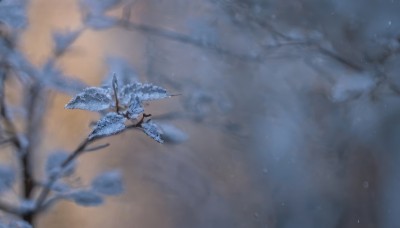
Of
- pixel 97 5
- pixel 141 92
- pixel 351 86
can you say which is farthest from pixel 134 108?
pixel 351 86

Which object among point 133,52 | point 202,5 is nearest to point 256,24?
point 202,5

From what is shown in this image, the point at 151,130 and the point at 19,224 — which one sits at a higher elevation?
the point at 151,130

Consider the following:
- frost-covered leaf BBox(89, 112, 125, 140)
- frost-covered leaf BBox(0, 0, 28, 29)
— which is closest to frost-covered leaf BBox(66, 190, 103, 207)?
frost-covered leaf BBox(89, 112, 125, 140)

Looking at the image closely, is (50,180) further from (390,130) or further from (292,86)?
(390,130)

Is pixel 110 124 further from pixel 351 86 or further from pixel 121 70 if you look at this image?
pixel 351 86

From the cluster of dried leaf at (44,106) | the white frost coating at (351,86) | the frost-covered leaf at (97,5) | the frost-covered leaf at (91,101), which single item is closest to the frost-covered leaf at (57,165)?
the cluster of dried leaf at (44,106)

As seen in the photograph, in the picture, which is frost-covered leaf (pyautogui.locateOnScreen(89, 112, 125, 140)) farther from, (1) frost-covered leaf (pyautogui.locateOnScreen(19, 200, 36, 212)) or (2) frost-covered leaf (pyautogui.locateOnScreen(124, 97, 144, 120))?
(1) frost-covered leaf (pyautogui.locateOnScreen(19, 200, 36, 212))
